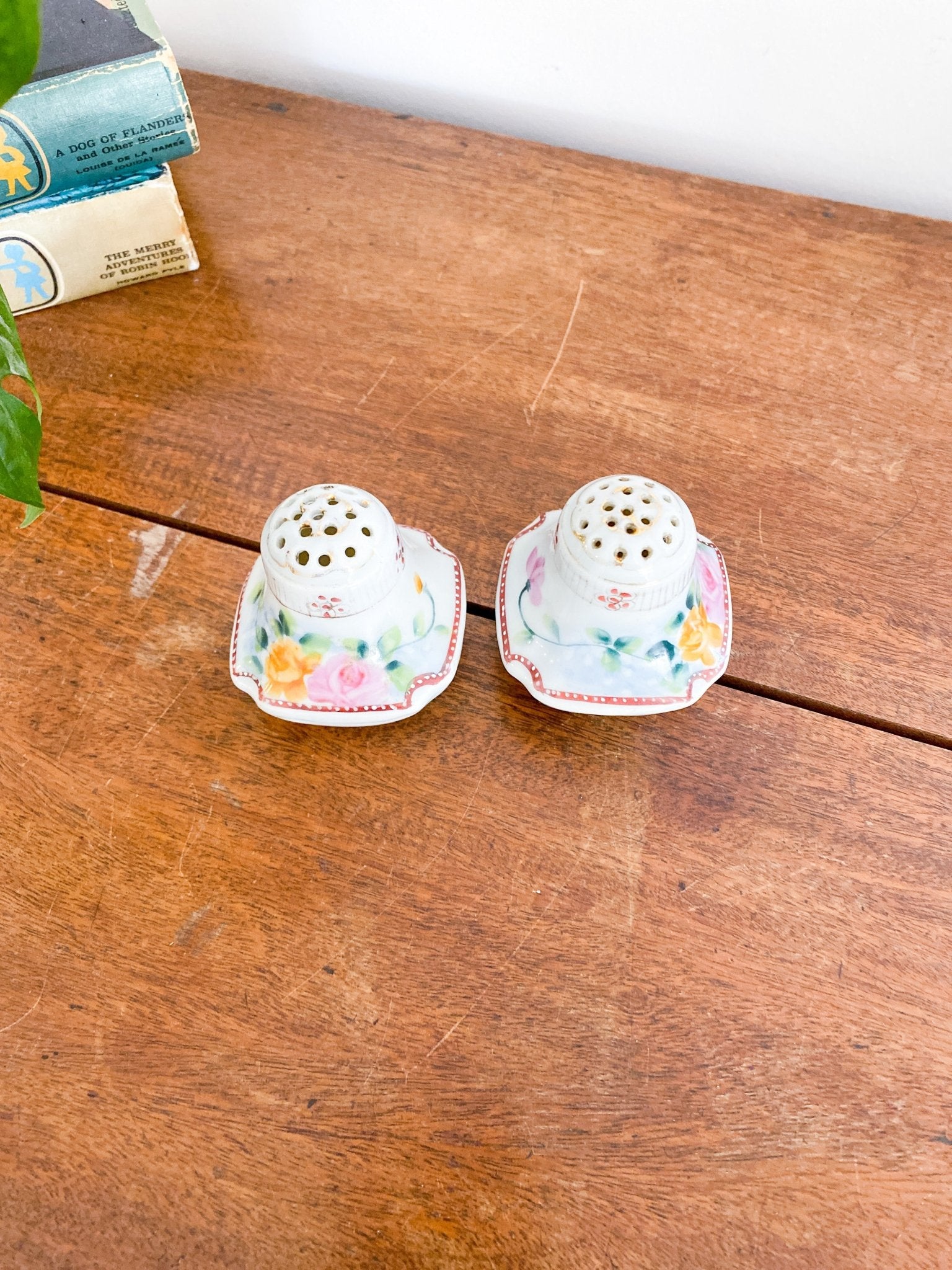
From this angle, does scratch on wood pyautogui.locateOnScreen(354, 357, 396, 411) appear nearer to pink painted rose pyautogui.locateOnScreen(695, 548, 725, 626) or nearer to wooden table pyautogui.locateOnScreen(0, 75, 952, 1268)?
wooden table pyautogui.locateOnScreen(0, 75, 952, 1268)

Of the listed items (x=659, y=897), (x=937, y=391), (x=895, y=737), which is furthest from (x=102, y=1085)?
(x=937, y=391)

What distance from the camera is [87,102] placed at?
541 mm

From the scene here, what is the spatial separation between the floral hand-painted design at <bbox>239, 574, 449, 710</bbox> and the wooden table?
0.05m

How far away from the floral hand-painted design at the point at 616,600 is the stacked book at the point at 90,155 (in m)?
0.42

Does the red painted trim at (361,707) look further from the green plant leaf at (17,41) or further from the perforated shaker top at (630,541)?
the green plant leaf at (17,41)

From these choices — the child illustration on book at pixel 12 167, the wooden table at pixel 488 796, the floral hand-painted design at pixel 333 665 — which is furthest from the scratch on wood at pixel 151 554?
the child illustration on book at pixel 12 167

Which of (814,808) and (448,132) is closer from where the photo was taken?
(814,808)

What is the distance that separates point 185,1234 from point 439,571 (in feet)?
1.10

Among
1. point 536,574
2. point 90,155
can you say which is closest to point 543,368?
point 536,574

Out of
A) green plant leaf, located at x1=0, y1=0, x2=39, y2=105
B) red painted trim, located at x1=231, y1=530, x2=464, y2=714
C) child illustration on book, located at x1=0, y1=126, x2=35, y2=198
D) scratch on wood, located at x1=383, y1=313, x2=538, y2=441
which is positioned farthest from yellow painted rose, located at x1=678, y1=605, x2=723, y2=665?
child illustration on book, located at x1=0, y1=126, x2=35, y2=198

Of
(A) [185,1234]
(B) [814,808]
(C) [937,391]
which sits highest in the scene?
(C) [937,391]

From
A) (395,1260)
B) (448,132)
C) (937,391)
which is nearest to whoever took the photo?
(395,1260)

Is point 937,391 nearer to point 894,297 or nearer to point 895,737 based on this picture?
point 894,297

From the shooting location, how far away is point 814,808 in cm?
48
